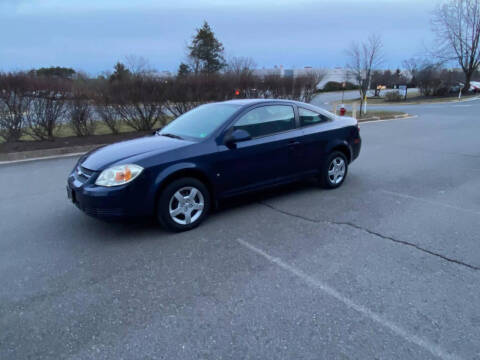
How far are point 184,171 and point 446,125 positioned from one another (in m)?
14.3

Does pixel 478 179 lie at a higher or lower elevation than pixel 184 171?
lower

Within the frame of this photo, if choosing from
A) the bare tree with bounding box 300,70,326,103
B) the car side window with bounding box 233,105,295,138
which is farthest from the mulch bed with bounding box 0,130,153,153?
the bare tree with bounding box 300,70,326,103

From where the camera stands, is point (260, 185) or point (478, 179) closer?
point (260, 185)

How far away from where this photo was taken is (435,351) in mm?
2316

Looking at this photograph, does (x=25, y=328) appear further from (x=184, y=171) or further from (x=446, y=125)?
(x=446, y=125)

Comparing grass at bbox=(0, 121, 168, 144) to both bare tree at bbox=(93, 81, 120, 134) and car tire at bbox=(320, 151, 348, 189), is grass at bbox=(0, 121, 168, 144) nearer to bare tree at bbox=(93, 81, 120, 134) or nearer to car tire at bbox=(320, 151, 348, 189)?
bare tree at bbox=(93, 81, 120, 134)

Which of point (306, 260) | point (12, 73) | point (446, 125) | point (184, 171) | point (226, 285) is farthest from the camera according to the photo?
point (446, 125)

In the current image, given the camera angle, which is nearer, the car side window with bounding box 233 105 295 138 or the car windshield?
the car windshield

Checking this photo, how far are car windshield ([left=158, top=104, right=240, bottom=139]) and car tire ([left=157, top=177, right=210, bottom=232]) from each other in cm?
73

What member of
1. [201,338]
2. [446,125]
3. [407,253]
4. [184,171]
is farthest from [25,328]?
[446,125]

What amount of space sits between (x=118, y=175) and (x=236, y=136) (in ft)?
4.98

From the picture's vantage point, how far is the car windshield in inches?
183

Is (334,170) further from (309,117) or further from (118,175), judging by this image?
(118,175)

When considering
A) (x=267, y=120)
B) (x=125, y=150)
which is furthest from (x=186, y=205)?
(x=267, y=120)
